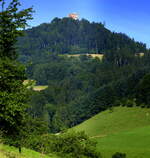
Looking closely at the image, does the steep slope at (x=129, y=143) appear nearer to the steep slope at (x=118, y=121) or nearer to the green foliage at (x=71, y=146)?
the steep slope at (x=118, y=121)

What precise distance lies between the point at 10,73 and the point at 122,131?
300ft

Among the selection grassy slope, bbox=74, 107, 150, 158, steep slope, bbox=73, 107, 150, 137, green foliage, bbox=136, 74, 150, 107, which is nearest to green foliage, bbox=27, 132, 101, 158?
grassy slope, bbox=74, 107, 150, 158

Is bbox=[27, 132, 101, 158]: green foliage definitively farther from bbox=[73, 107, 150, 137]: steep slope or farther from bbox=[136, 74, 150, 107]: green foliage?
bbox=[136, 74, 150, 107]: green foliage

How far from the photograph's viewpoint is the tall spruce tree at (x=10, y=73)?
1510cm

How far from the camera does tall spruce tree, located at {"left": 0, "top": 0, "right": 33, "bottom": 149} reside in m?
15.1

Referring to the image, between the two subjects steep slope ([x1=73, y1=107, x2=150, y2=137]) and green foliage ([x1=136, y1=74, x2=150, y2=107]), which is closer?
steep slope ([x1=73, y1=107, x2=150, y2=137])

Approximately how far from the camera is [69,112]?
160 meters

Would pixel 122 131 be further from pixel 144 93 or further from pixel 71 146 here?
pixel 71 146

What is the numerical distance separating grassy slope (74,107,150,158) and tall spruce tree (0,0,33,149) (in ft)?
163

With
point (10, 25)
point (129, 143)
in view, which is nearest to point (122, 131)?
point (129, 143)

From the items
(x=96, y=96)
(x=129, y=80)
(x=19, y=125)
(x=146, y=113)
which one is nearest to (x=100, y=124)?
(x=146, y=113)

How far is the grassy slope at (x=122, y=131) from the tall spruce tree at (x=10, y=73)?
49546 millimetres

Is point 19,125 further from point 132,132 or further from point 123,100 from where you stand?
point 123,100

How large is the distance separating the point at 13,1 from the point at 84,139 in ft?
140
